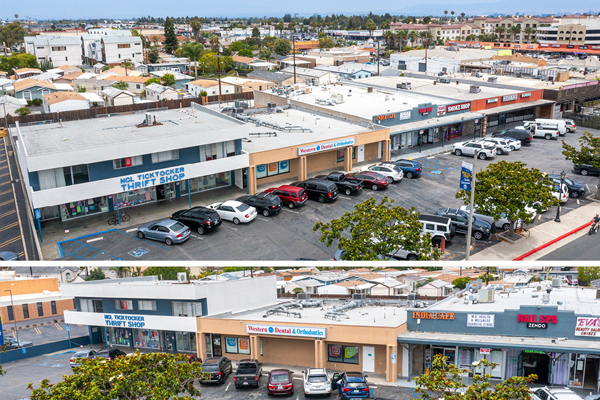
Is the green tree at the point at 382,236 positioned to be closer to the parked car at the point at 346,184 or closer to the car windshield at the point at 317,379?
the car windshield at the point at 317,379

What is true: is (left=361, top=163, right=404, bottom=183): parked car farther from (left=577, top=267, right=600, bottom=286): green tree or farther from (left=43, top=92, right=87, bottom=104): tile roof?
(left=43, top=92, right=87, bottom=104): tile roof

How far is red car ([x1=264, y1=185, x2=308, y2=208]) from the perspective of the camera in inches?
1252

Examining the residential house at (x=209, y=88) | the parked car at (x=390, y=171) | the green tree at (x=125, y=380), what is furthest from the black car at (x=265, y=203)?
the residential house at (x=209, y=88)

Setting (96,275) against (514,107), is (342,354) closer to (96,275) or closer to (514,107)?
(514,107)

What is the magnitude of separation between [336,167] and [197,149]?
38.9 feet

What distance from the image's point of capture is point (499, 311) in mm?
22922

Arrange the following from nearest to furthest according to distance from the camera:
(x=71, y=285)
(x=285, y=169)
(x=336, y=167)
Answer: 1. (x=71, y=285)
2. (x=285, y=169)
3. (x=336, y=167)

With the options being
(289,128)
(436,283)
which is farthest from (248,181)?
(436,283)

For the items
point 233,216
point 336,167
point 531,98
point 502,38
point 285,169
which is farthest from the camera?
point 502,38

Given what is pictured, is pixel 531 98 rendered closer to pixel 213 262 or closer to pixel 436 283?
pixel 436 283

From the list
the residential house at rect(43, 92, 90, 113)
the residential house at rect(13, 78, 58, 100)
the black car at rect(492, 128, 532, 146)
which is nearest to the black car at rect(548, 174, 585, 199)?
the black car at rect(492, 128, 532, 146)

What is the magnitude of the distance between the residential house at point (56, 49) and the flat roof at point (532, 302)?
422 ft

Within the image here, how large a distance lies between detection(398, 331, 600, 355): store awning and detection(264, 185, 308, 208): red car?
1120cm

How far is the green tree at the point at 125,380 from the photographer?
1491 centimetres
